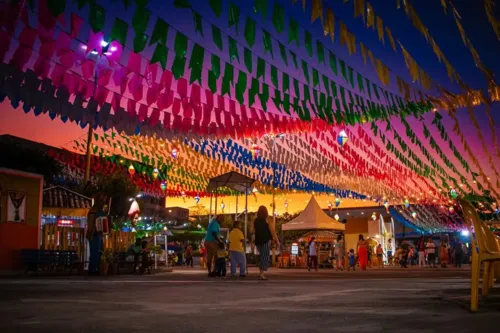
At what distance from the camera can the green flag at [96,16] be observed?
6637mm

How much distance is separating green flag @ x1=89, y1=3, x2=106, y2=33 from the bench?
9.32 metres

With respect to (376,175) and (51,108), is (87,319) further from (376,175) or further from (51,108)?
(376,175)

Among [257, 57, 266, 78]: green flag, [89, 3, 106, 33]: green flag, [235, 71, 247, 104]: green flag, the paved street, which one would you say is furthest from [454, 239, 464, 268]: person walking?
[89, 3, 106, 33]: green flag

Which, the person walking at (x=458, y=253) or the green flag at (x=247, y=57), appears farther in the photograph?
the person walking at (x=458, y=253)

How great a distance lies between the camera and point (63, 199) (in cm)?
2258

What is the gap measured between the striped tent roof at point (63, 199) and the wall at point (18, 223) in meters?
2.55

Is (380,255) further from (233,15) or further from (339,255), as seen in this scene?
(233,15)

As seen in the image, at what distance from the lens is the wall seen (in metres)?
18.2

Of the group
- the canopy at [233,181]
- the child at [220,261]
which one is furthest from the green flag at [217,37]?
the canopy at [233,181]

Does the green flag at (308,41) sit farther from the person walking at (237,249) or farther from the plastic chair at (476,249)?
the person walking at (237,249)

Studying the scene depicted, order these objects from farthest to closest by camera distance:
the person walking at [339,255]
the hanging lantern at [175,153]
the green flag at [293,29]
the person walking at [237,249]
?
1. the person walking at [339,255]
2. the hanging lantern at [175,153]
3. the person walking at [237,249]
4. the green flag at [293,29]

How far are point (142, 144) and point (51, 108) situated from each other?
905 centimetres

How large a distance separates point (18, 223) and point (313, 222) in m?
13.1

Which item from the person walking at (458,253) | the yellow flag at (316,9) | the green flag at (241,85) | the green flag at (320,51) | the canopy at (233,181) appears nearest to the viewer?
the yellow flag at (316,9)
